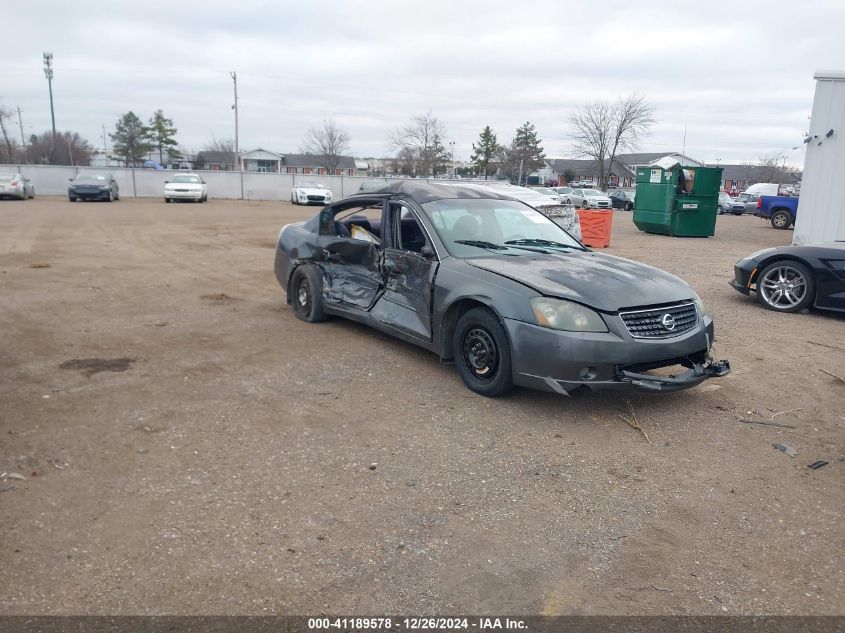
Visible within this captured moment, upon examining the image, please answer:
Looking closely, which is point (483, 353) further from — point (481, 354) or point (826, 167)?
point (826, 167)

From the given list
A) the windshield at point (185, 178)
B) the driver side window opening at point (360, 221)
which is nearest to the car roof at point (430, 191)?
the driver side window opening at point (360, 221)

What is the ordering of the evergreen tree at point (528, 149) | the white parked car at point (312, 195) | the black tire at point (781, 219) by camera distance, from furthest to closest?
the evergreen tree at point (528, 149) < the white parked car at point (312, 195) < the black tire at point (781, 219)

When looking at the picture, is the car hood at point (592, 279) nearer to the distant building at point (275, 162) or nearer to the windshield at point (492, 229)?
the windshield at point (492, 229)

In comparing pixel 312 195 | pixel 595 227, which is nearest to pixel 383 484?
pixel 595 227

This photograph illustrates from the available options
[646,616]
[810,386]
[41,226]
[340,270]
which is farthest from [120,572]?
[41,226]

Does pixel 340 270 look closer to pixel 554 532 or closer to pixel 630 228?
pixel 554 532

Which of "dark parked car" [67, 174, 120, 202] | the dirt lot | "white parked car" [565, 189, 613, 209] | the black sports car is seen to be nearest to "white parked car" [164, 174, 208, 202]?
"dark parked car" [67, 174, 120, 202]

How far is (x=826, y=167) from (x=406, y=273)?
48.2 feet

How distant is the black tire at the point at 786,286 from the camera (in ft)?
27.7

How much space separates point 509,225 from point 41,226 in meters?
16.4

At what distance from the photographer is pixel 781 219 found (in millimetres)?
26578

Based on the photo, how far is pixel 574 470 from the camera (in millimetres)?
4031

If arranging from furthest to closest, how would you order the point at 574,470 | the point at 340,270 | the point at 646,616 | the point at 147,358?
1. the point at 340,270
2. the point at 147,358
3. the point at 574,470
4. the point at 646,616

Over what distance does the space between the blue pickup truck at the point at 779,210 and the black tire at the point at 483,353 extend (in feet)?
82.8
